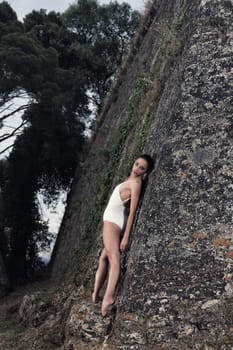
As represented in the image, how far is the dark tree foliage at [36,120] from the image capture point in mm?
16438

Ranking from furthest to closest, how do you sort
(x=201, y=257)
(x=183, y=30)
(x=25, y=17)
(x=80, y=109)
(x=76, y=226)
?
(x=25, y=17)
(x=80, y=109)
(x=76, y=226)
(x=183, y=30)
(x=201, y=257)

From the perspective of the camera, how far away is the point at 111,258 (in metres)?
4.97

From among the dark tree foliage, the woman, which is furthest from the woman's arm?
the dark tree foliage

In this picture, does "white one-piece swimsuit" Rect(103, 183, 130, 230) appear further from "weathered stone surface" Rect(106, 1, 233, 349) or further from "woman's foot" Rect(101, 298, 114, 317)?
"woman's foot" Rect(101, 298, 114, 317)

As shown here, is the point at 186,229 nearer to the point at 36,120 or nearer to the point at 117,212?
the point at 117,212

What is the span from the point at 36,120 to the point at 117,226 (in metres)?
12.4

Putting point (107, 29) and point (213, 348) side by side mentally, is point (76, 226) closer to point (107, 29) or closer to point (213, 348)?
point (213, 348)

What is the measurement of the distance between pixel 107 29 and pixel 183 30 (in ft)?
61.7

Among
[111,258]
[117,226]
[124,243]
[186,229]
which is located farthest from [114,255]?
[186,229]

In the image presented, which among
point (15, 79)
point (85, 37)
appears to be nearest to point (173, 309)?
point (15, 79)

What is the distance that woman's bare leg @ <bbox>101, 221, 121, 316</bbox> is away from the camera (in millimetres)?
4906

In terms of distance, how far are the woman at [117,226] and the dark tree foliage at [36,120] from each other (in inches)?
457

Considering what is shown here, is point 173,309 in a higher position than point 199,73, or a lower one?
lower

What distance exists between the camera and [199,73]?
5.64m
